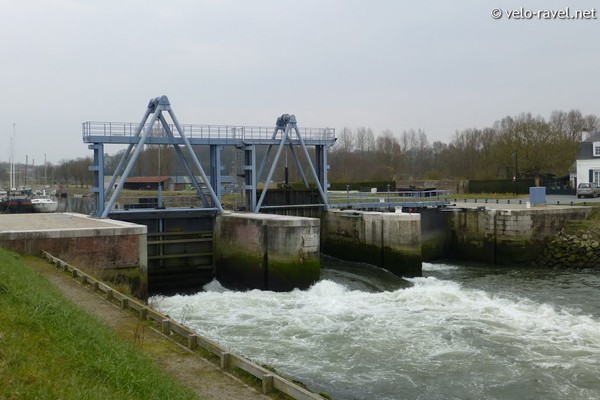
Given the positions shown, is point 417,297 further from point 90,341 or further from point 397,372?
point 90,341

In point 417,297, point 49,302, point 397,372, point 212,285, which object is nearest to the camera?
point 49,302

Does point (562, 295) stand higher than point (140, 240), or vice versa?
point (140, 240)

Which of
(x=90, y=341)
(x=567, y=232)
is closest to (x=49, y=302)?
(x=90, y=341)

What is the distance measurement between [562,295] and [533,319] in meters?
4.99

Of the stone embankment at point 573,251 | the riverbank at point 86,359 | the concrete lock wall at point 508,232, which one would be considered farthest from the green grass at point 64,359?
the stone embankment at point 573,251

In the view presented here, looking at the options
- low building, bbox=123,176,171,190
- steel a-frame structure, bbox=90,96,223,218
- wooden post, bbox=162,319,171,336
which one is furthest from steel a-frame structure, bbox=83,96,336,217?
low building, bbox=123,176,171,190

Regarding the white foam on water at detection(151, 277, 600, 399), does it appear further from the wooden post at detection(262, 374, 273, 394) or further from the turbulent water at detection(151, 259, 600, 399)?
the wooden post at detection(262, 374, 273, 394)

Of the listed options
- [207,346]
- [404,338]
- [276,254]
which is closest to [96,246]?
[276,254]

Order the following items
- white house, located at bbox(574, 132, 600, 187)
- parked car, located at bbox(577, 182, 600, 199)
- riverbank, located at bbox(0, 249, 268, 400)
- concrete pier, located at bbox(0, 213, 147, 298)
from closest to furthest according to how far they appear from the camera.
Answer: riverbank, located at bbox(0, 249, 268, 400)
concrete pier, located at bbox(0, 213, 147, 298)
parked car, located at bbox(577, 182, 600, 199)
white house, located at bbox(574, 132, 600, 187)

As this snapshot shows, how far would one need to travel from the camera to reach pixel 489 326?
16.6 metres

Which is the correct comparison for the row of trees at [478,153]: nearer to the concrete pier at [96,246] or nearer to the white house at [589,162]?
the white house at [589,162]

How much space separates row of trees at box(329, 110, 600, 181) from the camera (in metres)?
59.9

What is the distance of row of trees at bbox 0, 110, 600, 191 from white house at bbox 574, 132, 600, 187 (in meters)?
5.54

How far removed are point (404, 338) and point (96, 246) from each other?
975cm
